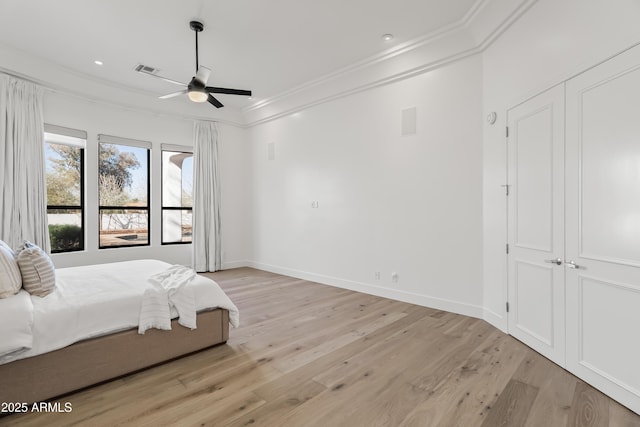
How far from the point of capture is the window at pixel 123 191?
5447mm

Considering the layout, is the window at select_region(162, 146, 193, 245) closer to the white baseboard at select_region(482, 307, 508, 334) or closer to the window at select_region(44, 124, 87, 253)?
the window at select_region(44, 124, 87, 253)

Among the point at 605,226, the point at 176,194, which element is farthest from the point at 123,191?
the point at 605,226

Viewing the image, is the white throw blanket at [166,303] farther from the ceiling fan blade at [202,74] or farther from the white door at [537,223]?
the white door at [537,223]

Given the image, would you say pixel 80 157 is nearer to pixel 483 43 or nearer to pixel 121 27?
pixel 121 27

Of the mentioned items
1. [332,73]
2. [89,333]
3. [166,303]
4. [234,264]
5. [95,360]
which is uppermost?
[332,73]

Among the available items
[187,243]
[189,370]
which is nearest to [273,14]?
[189,370]

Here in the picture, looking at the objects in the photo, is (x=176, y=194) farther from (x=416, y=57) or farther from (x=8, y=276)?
(x=416, y=57)

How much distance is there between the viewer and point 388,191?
179 inches

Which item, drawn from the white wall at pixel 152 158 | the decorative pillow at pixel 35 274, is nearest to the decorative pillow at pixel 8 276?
the decorative pillow at pixel 35 274

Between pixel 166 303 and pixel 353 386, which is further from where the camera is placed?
pixel 166 303

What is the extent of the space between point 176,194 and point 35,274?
164 inches

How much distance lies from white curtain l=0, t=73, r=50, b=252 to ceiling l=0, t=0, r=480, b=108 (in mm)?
608

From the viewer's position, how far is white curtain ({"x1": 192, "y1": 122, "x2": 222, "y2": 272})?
631 cm

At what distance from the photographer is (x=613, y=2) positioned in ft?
6.95
